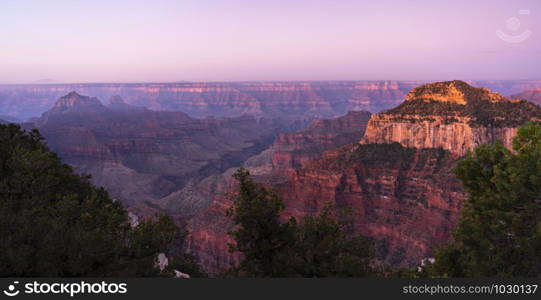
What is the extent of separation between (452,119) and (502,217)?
51.7m

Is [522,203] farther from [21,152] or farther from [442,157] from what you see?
[442,157]

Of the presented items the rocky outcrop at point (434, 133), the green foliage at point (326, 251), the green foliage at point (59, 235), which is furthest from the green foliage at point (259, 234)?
the rocky outcrop at point (434, 133)

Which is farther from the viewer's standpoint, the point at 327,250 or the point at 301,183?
the point at 301,183

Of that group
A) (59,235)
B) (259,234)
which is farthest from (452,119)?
(59,235)

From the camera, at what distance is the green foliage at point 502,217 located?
1410 centimetres

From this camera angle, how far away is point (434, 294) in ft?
35.3

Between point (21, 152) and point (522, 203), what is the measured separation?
77.3 feet

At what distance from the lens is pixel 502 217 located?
14.5m

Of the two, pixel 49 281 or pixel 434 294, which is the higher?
pixel 49 281

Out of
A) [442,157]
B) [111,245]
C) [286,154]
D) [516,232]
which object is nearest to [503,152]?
[516,232]

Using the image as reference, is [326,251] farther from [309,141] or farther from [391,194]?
[309,141]

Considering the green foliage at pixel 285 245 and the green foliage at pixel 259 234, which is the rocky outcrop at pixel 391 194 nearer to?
the green foliage at pixel 285 245

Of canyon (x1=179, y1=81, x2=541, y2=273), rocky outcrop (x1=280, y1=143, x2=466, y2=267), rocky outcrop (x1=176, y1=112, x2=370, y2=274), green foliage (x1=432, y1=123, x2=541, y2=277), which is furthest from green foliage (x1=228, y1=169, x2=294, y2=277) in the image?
rocky outcrop (x1=280, y1=143, x2=466, y2=267)

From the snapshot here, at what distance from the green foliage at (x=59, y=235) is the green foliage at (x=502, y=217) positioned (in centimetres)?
1291
